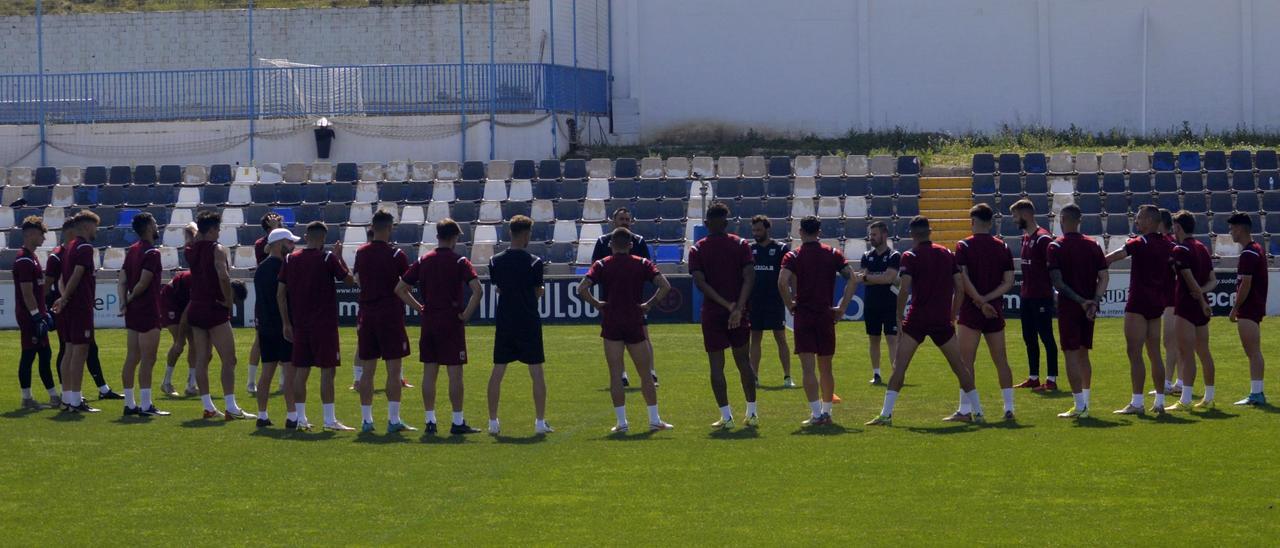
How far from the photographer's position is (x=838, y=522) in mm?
9203

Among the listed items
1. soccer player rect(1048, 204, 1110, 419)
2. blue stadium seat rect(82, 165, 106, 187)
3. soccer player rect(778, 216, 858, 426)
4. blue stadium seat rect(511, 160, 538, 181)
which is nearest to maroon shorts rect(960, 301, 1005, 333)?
soccer player rect(1048, 204, 1110, 419)

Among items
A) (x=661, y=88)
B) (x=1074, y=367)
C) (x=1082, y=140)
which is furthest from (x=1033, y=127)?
(x=1074, y=367)

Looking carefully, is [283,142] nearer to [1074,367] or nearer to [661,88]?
[661,88]

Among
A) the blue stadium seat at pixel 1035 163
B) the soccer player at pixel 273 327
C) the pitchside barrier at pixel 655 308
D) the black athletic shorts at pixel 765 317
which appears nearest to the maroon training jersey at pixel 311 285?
the soccer player at pixel 273 327

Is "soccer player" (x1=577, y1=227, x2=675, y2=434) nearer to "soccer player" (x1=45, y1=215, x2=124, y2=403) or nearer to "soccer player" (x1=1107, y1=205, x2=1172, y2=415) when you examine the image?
"soccer player" (x1=1107, y1=205, x2=1172, y2=415)

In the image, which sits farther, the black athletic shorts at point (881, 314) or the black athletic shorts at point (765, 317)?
the black athletic shorts at point (881, 314)

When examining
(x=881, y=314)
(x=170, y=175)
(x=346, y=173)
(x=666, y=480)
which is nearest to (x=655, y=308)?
(x=346, y=173)

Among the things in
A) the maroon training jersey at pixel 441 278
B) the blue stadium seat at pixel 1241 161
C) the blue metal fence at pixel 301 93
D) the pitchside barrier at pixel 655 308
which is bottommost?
the pitchside barrier at pixel 655 308

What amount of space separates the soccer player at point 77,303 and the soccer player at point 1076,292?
8826mm

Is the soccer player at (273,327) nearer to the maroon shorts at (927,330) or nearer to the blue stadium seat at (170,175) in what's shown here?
the maroon shorts at (927,330)

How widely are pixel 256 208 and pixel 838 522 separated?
992 inches

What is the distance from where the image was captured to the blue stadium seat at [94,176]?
110ft

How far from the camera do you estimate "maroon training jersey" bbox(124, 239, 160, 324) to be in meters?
14.2

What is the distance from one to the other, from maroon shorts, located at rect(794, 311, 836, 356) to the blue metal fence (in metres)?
23.2
